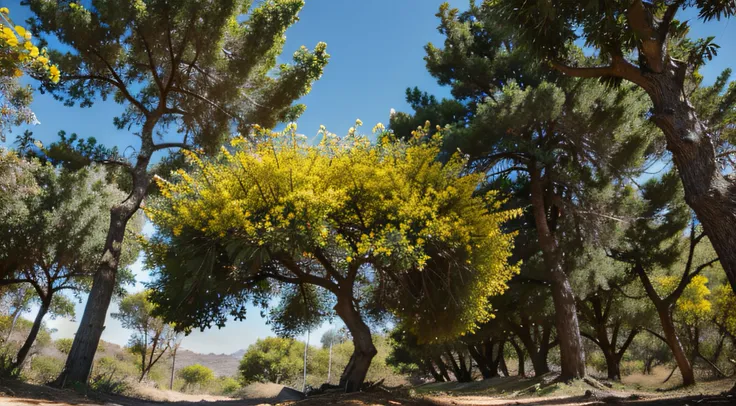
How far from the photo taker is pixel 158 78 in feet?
38.2

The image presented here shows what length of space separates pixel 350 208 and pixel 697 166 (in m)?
5.77

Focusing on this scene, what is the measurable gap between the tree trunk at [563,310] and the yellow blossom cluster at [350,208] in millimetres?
3556

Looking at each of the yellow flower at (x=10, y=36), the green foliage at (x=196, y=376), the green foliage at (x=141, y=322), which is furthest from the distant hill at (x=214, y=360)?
the yellow flower at (x=10, y=36)

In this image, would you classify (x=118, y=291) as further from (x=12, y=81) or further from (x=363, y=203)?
(x=363, y=203)

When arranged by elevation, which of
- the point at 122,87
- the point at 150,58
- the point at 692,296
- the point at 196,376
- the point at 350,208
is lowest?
the point at 196,376

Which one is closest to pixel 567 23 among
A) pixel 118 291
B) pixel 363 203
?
pixel 363 203

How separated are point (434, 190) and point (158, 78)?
8.02 m

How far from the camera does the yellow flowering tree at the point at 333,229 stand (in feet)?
25.7

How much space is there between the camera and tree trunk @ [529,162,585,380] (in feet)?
39.1

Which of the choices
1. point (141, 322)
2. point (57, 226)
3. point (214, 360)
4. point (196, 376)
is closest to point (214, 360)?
point (214, 360)

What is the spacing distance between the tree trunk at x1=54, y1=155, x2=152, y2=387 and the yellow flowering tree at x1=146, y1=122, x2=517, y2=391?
1.11 meters

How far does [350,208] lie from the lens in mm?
8859

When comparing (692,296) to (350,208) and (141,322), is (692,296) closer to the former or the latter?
(350,208)

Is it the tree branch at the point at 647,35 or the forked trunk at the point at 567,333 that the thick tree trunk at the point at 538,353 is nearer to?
the forked trunk at the point at 567,333
